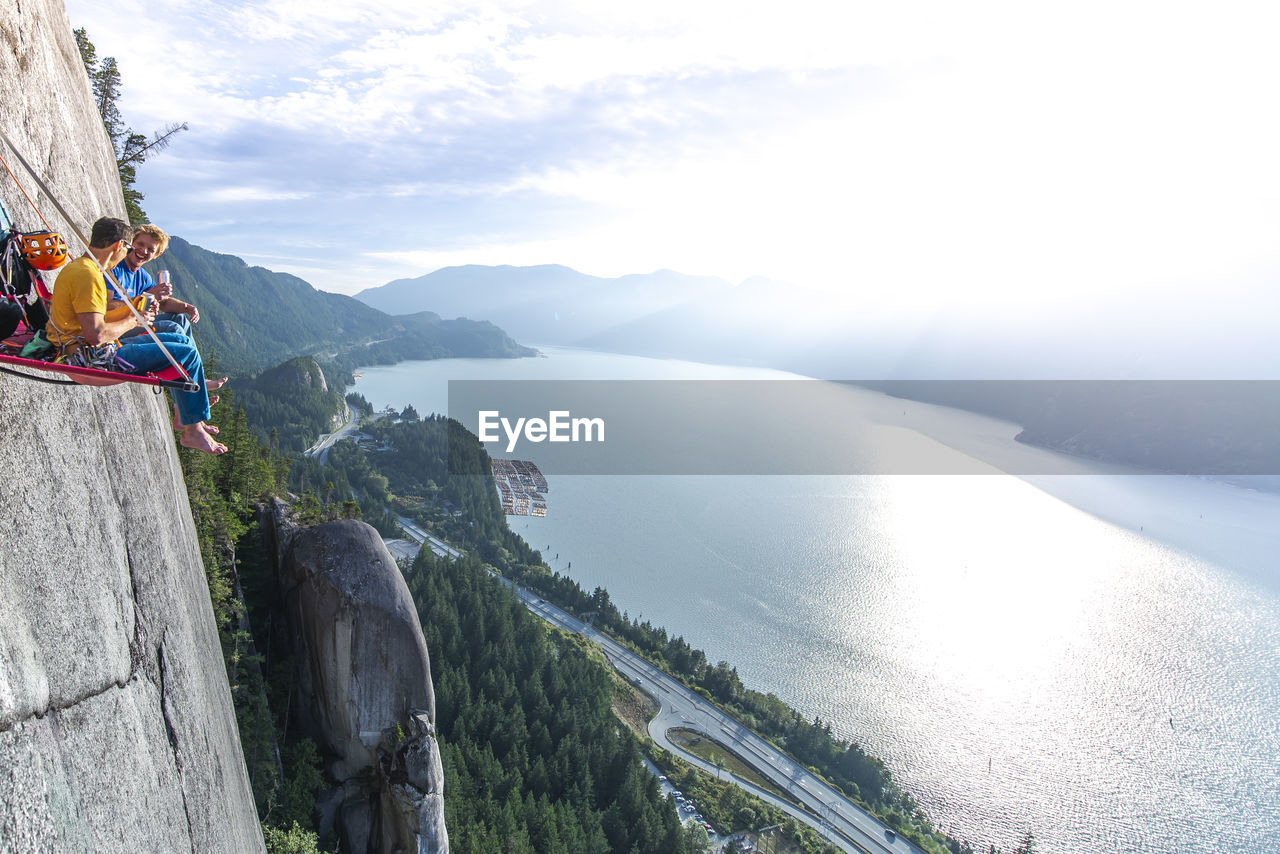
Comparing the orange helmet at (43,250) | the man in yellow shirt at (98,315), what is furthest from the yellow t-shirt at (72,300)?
the orange helmet at (43,250)

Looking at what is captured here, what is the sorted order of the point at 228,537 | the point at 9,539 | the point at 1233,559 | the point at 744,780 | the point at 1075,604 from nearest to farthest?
the point at 9,539, the point at 228,537, the point at 744,780, the point at 1075,604, the point at 1233,559

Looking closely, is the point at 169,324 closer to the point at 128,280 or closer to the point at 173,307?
the point at 128,280

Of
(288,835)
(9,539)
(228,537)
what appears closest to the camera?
(9,539)

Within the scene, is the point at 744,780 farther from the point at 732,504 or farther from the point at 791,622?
the point at 732,504

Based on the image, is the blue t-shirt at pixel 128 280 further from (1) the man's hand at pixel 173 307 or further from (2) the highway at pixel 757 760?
(2) the highway at pixel 757 760

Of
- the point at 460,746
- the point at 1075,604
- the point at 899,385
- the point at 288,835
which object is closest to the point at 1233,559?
the point at 1075,604

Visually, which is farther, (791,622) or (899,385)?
(899,385)
